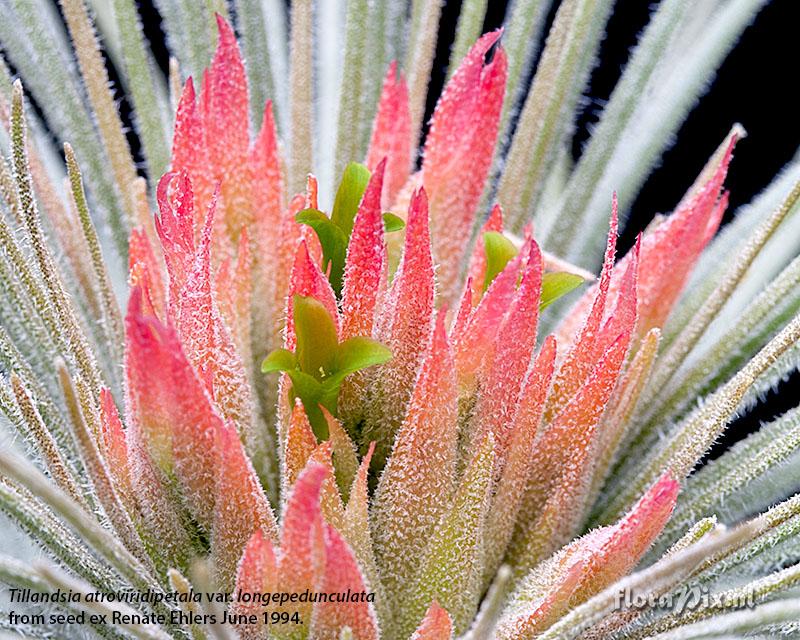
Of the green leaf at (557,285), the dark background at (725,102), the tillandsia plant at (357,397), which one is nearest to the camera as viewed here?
the tillandsia plant at (357,397)

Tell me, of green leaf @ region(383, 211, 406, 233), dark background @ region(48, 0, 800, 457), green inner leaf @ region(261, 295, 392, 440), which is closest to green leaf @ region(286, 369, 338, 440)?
green inner leaf @ region(261, 295, 392, 440)

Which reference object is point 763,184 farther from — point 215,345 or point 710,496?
point 215,345

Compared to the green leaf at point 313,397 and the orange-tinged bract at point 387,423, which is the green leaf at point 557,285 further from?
the green leaf at point 313,397

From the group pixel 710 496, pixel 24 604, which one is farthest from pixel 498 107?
pixel 24 604

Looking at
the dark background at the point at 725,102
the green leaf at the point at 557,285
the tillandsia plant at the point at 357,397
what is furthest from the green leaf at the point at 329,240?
the dark background at the point at 725,102

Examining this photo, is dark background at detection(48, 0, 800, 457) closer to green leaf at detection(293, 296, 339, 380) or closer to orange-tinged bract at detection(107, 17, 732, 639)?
orange-tinged bract at detection(107, 17, 732, 639)

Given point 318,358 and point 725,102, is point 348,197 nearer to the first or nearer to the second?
point 318,358

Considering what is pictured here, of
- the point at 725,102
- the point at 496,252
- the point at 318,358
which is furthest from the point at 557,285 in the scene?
the point at 725,102
